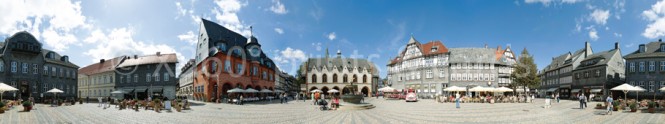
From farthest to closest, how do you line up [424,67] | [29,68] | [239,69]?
[424,67]
[239,69]
[29,68]

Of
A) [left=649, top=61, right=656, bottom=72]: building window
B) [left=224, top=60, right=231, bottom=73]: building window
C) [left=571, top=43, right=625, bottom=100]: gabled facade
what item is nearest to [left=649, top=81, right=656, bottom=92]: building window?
[left=649, top=61, right=656, bottom=72]: building window

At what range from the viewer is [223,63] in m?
40.0

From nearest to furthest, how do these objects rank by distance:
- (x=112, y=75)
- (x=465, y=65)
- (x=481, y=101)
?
(x=481, y=101) → (x=112, y=75) → (x=465, y=65)

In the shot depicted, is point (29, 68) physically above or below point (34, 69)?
above

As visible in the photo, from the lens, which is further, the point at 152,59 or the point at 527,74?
the point at 527,74

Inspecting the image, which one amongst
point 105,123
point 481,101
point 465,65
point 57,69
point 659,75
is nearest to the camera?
point 105,123

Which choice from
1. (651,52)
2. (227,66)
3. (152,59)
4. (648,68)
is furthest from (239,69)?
(651,52)

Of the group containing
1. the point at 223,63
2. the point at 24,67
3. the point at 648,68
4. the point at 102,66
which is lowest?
the point at 648,68

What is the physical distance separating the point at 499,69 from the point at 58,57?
62.3 metres

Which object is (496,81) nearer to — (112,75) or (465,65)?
(465,65)

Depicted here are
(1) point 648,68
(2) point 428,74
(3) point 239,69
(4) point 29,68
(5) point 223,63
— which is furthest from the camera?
(2) point 428,74

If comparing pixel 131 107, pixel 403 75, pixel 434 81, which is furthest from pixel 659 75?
pixel 131 107

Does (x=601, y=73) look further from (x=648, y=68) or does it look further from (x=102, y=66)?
(x=102, y=66)

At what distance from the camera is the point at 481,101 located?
37406mm
